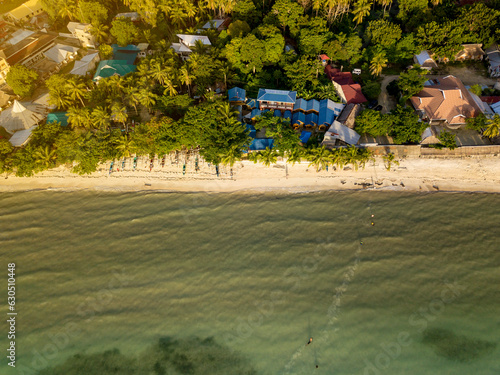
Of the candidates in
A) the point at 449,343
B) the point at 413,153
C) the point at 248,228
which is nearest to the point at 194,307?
the point at 248,228

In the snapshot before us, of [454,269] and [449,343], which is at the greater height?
[454,269]

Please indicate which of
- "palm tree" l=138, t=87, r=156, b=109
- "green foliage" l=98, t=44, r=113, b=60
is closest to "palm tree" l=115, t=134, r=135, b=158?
"palm tree" l=138, t=87, r=156, b=109

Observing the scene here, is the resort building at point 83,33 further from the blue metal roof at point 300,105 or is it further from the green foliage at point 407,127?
the green foliage at point 407,127

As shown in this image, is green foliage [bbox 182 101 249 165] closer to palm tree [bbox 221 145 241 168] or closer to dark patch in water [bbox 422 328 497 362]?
palm tree [bbox 221 145 241 168]

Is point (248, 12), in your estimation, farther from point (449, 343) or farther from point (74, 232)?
point (449, 343)

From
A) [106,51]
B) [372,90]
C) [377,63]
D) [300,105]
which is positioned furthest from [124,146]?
[377,63]

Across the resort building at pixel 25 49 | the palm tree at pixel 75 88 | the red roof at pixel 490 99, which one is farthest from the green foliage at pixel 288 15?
the resort building at pixel 25 49
